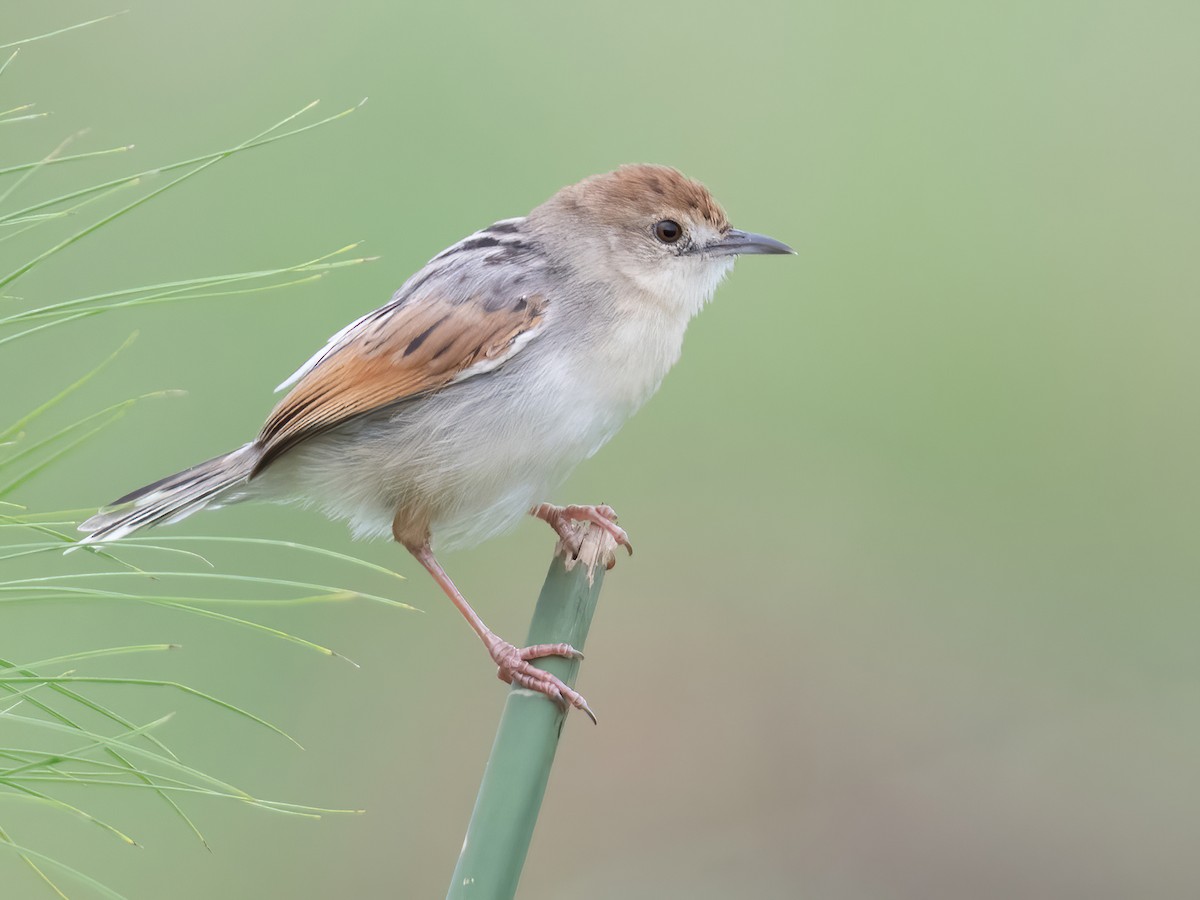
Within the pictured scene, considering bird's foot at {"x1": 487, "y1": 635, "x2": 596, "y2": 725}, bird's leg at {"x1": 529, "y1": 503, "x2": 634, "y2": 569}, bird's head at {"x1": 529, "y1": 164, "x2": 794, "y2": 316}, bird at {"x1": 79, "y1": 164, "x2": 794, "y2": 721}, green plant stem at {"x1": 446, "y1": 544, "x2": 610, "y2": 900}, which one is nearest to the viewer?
green plant stem at {"x1": 446, "y1": 544, "x2": 610, "y2": 900}

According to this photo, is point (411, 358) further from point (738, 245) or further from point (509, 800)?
point (509, 800)

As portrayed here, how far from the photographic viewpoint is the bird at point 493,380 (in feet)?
9.49

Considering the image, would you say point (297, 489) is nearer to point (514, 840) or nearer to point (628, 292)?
point (628, 292)

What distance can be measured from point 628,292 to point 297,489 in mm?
958

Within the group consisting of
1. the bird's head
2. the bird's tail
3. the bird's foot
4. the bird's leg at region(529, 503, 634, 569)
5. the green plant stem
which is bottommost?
the green plant stem

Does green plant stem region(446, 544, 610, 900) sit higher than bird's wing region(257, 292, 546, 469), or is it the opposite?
bird's wing region(257, 292, 546, 469)

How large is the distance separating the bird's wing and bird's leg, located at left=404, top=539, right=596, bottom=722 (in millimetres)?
412

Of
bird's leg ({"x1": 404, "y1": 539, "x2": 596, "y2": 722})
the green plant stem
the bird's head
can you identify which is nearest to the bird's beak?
the bird's head

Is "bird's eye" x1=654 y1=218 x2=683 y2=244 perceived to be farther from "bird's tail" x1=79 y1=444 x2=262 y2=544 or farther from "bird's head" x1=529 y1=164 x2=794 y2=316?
"bird's tail" x1=79 y1=444 x2=262 y2=544

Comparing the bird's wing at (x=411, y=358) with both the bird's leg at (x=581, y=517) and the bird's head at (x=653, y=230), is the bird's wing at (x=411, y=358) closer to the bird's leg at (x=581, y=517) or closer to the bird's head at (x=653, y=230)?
the bird's head at (x=653, y=230)

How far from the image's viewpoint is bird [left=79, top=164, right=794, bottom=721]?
2.89m

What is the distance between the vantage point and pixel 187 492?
3.04 m

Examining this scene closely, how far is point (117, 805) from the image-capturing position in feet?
15.8

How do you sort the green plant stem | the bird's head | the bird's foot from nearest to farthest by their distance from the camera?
the green plant stem
the bird's foot
the bird's head
